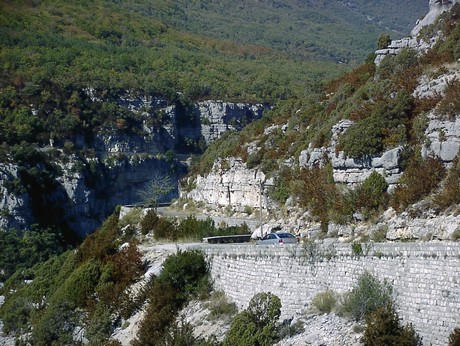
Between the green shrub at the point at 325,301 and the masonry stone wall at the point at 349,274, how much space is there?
22 centimetres

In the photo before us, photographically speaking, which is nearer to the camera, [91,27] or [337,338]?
[337,338]

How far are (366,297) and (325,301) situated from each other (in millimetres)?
1986

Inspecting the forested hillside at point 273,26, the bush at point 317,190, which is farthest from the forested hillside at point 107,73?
the bush at point 317,190

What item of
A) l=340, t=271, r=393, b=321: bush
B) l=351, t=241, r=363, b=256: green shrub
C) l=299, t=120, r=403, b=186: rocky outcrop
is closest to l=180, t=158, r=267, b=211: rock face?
l=299, t=120, r=403, b=186: rocky outcrop

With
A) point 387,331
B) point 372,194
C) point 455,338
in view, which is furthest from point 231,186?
point 455,338

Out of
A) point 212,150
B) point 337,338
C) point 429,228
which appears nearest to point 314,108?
point 212,150

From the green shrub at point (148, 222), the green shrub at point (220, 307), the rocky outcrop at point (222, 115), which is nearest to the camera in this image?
the green shrub at point (220, 307)

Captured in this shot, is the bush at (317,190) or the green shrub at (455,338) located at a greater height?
the bush at (317,190)

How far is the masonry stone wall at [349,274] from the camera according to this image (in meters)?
23.1

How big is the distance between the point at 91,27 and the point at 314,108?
9448 centimetres

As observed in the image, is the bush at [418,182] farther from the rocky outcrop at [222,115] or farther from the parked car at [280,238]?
the rocky outcrop at [222,115]

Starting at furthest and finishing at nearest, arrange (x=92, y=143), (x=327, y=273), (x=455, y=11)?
(x=92, y=143) → (x=455, y=11) → (x=327, y=273)

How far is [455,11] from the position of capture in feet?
133

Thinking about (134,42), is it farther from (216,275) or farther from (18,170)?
(216,275)
